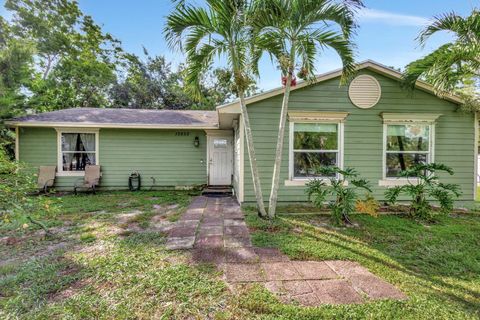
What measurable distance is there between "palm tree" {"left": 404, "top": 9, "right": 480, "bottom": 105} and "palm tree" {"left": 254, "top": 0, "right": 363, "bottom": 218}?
182 centimetres

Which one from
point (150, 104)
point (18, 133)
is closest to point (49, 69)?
point (150, 104)

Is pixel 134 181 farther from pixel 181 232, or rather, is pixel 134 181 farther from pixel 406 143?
pixel 406 143

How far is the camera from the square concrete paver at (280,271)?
8.90ft

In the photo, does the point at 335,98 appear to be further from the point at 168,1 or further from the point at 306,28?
the point at 168,1

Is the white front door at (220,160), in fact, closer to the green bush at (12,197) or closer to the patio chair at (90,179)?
the patio chair at (90,179)

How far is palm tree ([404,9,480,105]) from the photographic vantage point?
4.56 metres

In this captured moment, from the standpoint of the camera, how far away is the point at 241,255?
10.8ft

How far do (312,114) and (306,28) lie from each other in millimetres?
2091

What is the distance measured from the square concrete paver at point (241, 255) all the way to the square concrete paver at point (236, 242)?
0.49 ft

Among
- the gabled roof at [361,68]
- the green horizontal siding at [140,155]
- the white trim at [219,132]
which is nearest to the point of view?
the gabled roof at [361,68]

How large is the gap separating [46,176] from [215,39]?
25.1 ft

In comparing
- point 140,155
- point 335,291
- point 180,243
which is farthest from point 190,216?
point 140,155

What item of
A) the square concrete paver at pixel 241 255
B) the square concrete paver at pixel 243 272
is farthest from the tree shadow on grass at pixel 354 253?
the square concrete paver at pixel 243 272

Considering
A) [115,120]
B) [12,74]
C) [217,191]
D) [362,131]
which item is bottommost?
[217,191]
